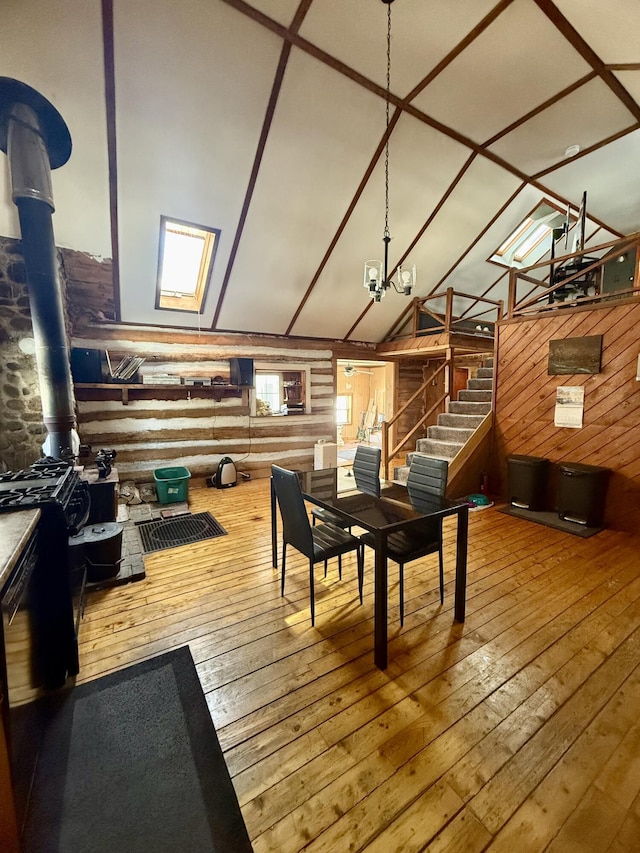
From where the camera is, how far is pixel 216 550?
355cm

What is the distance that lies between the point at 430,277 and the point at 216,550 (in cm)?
562

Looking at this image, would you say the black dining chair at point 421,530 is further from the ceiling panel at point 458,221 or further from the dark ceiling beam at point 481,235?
the dark ceiling beam at point 481,235

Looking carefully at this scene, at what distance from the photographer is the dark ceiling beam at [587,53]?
2836mm

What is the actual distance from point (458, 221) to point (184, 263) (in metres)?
4.14

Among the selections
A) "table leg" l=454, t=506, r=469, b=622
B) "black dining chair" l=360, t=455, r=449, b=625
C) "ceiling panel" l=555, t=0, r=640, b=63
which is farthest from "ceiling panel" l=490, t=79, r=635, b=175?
"table leg" l=454, t=506, r=469, b=622

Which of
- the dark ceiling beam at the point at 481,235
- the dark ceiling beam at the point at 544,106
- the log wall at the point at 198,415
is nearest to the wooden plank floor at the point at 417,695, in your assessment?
the log wall at the point at 198,415

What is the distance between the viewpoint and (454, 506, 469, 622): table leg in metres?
2.34

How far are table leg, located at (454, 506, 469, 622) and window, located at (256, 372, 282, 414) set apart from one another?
4839mm

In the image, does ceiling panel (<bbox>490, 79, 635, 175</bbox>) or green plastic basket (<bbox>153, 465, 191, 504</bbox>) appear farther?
green plastic basket (<bbox>153, 465, 191, 504</bbox>)

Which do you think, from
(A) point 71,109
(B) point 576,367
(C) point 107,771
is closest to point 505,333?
(B) point 576,367

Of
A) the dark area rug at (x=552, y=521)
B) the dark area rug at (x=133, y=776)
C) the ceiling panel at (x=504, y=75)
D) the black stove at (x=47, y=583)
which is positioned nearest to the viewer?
the dark area rug at (x=133, y=776)

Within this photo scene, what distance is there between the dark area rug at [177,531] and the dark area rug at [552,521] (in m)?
3.58

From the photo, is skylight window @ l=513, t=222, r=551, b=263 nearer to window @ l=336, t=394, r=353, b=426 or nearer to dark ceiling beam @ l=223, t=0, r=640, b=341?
dark ceiling beam @ l=223, t=0, r=640, b=341

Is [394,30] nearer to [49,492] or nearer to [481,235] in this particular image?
[481,235]
